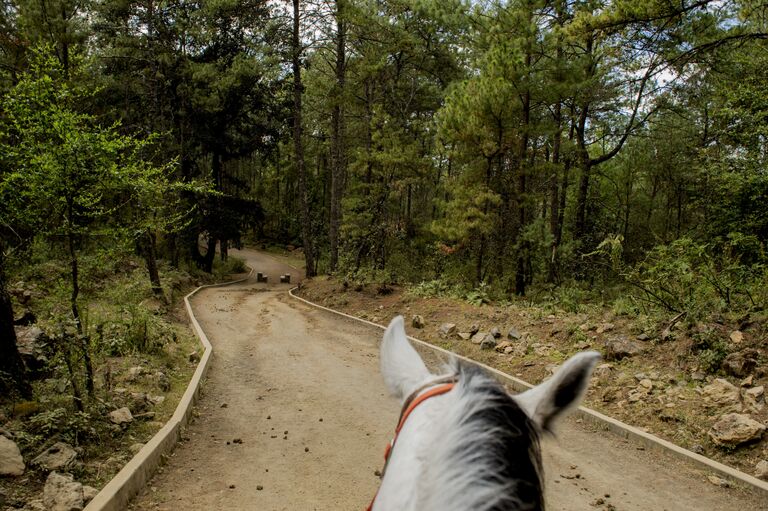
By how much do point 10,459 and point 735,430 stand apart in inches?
267

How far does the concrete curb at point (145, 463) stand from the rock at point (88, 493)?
5 cm

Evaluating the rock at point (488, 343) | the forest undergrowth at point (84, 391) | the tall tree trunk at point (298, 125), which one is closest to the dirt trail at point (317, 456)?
the forest undergrowth at point (84, 391)

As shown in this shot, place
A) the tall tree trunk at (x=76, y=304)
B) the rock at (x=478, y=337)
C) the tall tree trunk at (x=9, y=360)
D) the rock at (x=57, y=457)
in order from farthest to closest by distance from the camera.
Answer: the rock at (x=478, y=337) < the tall tree trunk at (x=76, y=304) < the tall tree trunk at (x=9, y=360) < the rock at (x=57, y=457)

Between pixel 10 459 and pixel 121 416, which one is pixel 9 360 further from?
pixel 10 459

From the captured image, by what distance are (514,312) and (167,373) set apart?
7.14 metres

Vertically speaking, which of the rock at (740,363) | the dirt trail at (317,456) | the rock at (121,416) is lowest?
the dirt trail at (317,456)

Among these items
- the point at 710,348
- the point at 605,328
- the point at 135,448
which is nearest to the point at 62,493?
the point at 135,448

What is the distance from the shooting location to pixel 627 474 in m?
4.60

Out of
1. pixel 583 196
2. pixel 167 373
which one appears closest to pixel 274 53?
pixel 583 196

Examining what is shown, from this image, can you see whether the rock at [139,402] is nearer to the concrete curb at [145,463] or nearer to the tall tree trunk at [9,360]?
the concrete curb at [145,463]

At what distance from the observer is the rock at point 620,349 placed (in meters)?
6.97

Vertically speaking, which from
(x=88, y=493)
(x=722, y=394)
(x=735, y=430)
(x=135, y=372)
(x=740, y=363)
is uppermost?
(x=740, y=363)

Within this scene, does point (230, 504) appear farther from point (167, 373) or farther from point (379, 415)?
point (167, 373)

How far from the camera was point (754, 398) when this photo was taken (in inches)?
206
